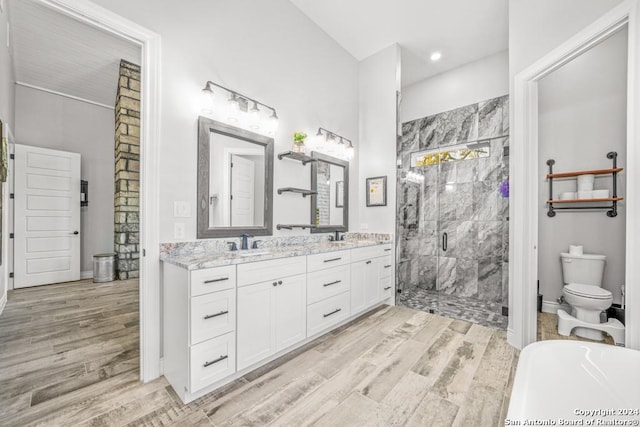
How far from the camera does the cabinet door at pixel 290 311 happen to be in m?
2.03

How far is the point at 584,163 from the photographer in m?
2.98

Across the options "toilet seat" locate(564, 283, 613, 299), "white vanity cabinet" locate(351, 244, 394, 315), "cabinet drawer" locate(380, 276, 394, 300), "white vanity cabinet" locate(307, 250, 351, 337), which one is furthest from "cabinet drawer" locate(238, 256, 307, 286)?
"toilet seat" locate(564, 283, 613, 299)

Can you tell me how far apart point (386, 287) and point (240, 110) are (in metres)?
2.54

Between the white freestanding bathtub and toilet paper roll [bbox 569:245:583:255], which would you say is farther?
toilet paper roll [bbox 569:245:583:255]

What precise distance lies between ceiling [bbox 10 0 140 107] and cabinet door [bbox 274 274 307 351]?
3234 millimetres

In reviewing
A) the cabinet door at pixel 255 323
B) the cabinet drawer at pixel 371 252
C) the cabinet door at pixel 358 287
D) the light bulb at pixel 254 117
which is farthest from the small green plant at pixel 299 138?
the cabinet door at pixel 255 323

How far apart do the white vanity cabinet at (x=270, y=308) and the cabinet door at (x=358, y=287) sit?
711mm

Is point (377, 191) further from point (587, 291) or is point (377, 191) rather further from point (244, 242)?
point (587, 291)

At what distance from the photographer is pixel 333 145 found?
3.37 metres

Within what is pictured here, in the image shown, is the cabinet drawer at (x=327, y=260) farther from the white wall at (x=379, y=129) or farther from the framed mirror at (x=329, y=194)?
the white wall at (x=379, y=129)

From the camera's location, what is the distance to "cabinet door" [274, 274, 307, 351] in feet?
6.65

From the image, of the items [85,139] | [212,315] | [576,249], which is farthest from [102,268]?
[576,249]

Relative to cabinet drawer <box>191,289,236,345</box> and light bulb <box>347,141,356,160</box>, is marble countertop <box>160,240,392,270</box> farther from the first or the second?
light bulb <box>347,141,356,160</box>

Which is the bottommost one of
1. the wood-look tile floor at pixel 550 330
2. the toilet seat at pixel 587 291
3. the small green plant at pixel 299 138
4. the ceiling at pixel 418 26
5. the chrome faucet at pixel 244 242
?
the wood-look tile floor at pixel 550 330
